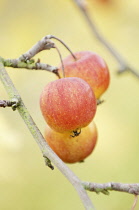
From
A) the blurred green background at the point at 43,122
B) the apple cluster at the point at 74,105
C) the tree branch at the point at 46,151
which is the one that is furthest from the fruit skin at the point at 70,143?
the blurred green background at the point at 43,122

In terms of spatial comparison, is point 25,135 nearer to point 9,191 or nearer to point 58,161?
point 9,191

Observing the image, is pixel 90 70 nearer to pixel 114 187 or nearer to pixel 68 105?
pixel 68 105

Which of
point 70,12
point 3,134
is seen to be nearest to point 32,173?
point 3,134

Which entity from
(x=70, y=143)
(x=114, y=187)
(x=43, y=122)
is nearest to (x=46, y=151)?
(x=114, y=187)

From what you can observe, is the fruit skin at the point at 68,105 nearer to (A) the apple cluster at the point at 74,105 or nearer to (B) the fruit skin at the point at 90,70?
(A) the apple cluster at the point at 74,105

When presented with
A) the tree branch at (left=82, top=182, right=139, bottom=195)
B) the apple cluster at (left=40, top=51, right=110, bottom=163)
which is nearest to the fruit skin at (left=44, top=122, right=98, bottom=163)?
the apple cluster at (left=40, top=51, right=110, bottom=163)
